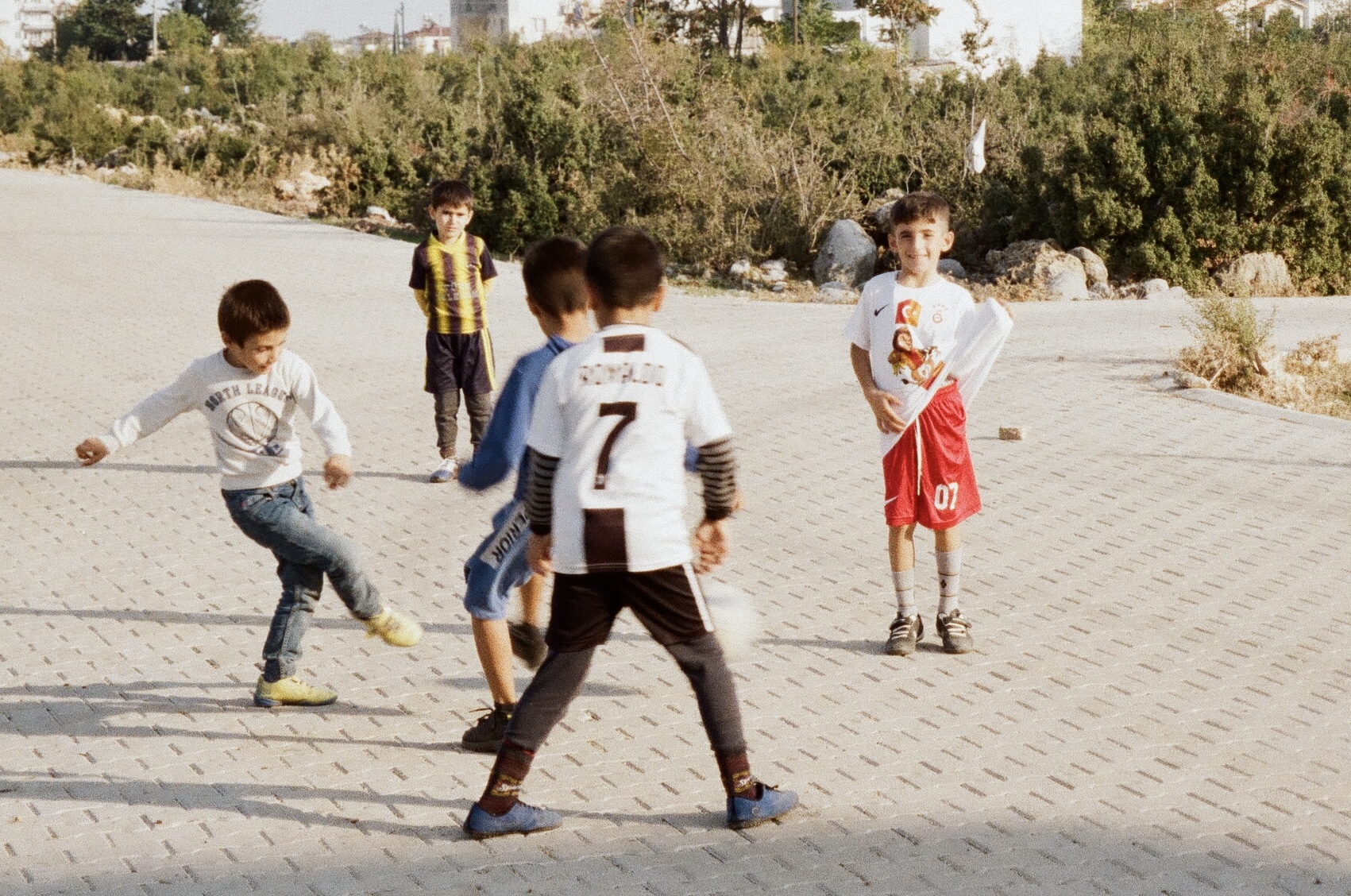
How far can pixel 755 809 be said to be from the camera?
151 inches

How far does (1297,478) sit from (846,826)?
183 inches

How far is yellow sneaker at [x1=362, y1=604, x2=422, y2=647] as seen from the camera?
4734 mm

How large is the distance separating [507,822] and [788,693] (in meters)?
1.36

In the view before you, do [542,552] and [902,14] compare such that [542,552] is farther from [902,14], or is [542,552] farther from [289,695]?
[902,14]

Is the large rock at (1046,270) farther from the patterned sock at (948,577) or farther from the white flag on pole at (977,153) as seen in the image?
the patterned sock at (948,577)

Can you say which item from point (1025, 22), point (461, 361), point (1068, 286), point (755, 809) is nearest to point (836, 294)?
point (1068, 286)

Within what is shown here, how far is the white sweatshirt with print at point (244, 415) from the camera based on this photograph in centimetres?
450

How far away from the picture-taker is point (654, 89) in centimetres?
1947

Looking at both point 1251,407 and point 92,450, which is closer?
point 92,450

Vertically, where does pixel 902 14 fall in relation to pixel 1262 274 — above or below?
above

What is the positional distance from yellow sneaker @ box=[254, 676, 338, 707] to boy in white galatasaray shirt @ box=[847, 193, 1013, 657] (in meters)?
1.95

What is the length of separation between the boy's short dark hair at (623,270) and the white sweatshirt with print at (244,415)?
1.21 m

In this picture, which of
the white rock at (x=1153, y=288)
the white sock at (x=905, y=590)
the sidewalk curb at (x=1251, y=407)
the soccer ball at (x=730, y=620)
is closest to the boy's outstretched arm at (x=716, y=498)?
the soccer ball at (x=730, y=620)

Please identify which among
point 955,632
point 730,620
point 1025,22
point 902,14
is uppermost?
point 1025,22
